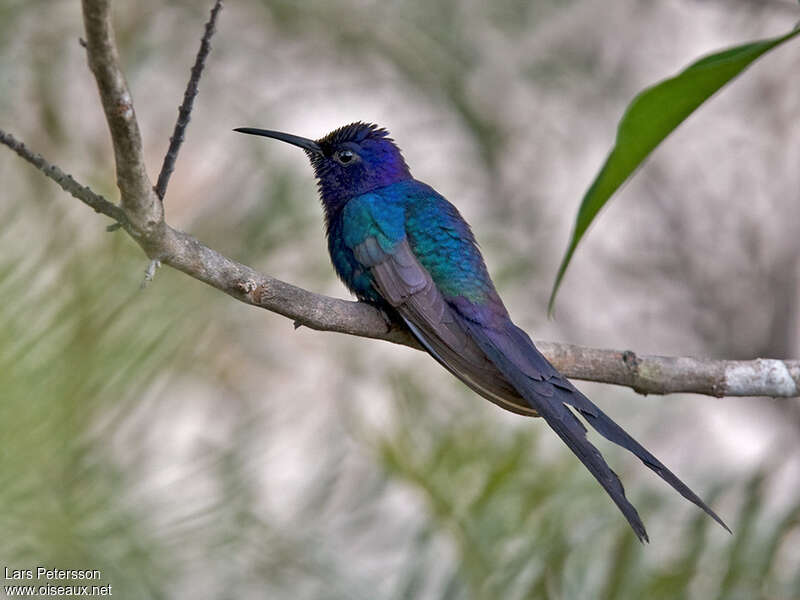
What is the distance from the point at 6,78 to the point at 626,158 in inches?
123

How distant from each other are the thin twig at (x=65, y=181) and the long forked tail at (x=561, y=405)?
3.73 feet

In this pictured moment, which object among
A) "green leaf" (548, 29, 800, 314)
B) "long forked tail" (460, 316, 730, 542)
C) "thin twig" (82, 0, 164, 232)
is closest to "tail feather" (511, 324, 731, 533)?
"long forked tail" (460, 316, 730, 542)

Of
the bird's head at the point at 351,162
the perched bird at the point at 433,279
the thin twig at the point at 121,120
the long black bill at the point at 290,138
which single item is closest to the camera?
the thin twig at the point at 121,120

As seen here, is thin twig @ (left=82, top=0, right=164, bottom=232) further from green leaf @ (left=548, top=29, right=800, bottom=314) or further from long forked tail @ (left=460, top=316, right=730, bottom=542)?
long forked tail @ (left=460, top=316, right=730, bottom=542)

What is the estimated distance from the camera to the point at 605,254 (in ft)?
20.3

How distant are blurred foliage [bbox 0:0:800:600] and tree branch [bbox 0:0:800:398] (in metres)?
0.12

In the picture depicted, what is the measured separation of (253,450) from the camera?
8.73ft

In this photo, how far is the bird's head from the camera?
12.0ft

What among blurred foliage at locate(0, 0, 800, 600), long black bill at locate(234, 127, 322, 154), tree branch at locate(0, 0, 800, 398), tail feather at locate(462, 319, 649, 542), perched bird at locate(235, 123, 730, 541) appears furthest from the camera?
long black bill at locate(234, 127, 322, 154)

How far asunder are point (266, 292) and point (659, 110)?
1080mm

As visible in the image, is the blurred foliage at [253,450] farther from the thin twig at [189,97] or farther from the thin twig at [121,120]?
the thin twig at [189,97]


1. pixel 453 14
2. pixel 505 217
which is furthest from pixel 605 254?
pixel 453 14

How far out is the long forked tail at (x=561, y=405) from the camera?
229 cm

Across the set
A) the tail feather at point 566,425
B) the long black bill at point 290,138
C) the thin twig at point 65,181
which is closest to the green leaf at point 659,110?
the tail feather at point 566,425
